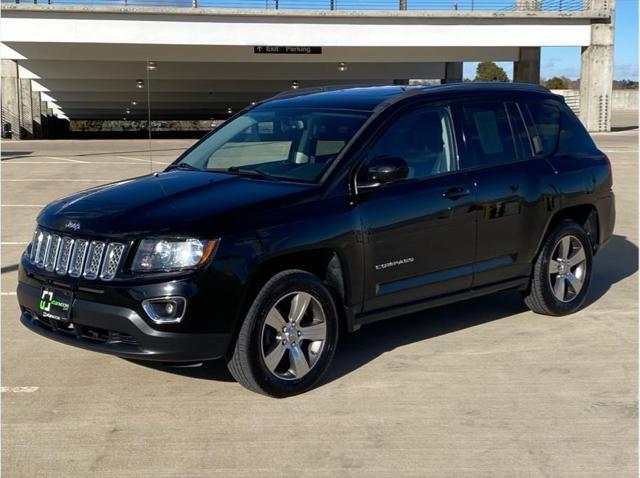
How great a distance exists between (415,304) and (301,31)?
27.9 metres

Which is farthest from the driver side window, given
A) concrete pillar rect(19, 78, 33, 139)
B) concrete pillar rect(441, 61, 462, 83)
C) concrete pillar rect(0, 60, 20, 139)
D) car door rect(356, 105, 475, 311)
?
concrete pillar rect(441, 61, 462, 83)

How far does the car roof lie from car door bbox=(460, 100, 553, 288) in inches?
6.6

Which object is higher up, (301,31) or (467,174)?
(301,31)

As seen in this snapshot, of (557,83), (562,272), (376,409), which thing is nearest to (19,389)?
(376,409)

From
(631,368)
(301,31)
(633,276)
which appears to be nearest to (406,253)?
(631,368)

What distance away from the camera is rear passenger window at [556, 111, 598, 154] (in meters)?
6.80

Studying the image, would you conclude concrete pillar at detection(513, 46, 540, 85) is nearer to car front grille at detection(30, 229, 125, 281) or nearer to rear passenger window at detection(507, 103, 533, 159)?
rear passenger window at detection(507, 103, 533, 159)

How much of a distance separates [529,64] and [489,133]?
31464 millimetres

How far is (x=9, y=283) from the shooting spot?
8.01 m

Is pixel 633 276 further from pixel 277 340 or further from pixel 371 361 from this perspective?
pixel 277 340

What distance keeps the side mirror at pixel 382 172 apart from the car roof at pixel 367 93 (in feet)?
1.73

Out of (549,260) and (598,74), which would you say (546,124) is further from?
Answer: (598,74)

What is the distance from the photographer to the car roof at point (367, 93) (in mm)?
5730

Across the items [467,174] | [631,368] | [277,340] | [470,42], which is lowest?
[631,368]
